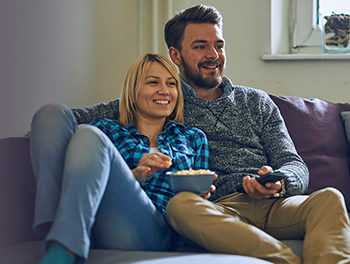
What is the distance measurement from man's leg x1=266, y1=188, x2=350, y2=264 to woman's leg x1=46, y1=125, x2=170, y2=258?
362mm

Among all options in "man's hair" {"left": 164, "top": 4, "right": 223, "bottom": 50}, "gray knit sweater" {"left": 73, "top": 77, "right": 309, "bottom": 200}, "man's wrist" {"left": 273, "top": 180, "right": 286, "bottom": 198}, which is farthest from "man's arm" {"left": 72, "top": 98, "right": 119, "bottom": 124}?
"man's wrist" {"left": 273, "top": 180, "right": 286, "bottom": 198}

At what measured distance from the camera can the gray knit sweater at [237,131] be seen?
5.95ft

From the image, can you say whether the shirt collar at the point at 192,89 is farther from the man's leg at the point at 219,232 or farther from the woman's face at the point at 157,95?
the man's leg at the point at 219,232

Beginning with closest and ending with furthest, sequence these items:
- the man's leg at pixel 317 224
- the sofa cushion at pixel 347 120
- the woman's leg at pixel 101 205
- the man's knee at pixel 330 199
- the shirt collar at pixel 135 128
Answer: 1. the woman's leg at pixel 101 205
2. the man's leg at pixel 317 224
3. the man's knee at pixel 330 199
4. the shirt collar at pixel 135 128
5. the sofa cushion at pixel 347 120

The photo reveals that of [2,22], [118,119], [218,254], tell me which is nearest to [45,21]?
[2,22]

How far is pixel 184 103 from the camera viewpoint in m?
1.96

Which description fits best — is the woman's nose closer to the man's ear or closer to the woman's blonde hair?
the woman's blonde hair

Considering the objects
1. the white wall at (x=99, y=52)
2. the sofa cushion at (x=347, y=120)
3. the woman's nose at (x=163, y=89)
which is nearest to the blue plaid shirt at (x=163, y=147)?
the woman's nose at (x=163, y=89)

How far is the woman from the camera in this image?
1.23 metres

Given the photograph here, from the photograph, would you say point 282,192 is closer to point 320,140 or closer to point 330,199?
point 330,199

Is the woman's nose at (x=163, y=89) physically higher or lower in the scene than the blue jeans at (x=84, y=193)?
higher

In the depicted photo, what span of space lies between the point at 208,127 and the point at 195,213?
524 mm

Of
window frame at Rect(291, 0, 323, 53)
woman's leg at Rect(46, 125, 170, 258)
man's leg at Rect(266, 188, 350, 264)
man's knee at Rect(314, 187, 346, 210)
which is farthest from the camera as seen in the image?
window frame at Rect(291, 0, 323, 53)

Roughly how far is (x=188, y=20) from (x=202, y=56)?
168 millimetres
